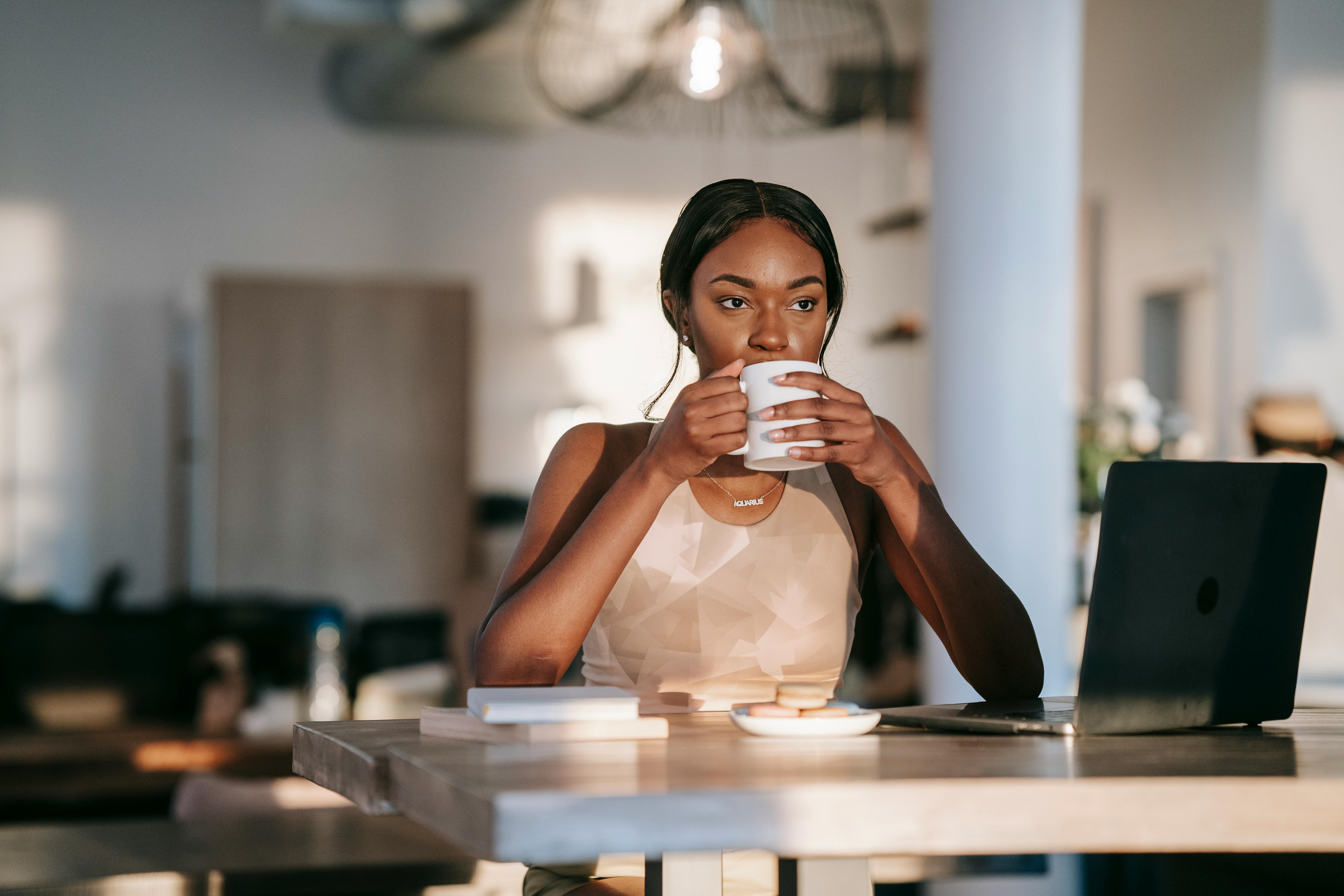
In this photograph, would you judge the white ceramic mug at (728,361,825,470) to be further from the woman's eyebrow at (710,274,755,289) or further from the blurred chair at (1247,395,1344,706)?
the blurred chair at (1247,395,1344,706)

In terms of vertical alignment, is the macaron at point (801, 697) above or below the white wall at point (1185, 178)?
below

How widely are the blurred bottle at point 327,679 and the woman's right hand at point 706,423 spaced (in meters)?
2.51

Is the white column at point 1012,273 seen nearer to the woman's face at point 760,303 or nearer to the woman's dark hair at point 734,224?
the woman's dark hair at point 734,224

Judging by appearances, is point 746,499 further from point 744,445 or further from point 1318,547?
point 1318,547

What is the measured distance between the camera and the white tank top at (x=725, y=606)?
1.37 meters

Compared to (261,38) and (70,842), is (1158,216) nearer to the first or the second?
(261,38)

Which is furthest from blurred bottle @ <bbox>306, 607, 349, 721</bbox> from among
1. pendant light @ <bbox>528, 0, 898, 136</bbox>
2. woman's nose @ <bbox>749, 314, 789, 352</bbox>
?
woman's nose @ <bbox>749, 314, 789, 352</bbox>

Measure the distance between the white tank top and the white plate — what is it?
1.14 feet

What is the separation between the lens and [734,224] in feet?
4.61

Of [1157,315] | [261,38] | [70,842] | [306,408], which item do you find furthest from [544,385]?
[70,842]

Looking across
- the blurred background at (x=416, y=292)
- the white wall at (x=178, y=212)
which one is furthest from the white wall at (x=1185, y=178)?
the white wall at (x=178, y=212)

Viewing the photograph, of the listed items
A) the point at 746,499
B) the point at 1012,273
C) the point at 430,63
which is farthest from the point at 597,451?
the point at 430,63

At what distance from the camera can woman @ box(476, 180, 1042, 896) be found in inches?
49.1

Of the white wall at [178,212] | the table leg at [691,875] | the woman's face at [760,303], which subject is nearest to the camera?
the table leg at [691,875]
